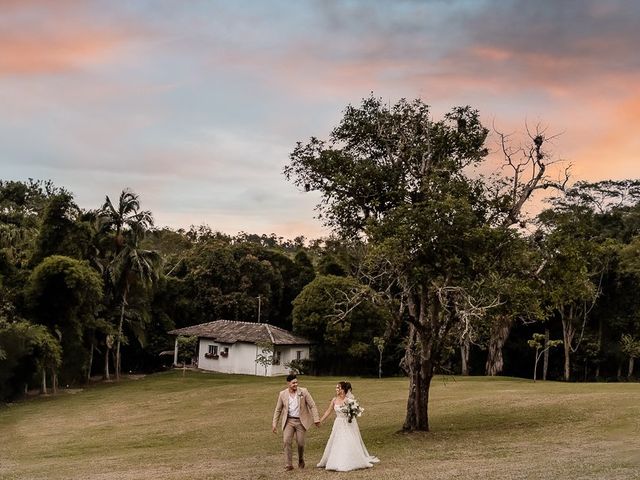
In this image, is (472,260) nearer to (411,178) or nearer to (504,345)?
(411,178)

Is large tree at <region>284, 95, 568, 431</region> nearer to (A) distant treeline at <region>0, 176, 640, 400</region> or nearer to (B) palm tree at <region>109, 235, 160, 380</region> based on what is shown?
(A) distant treeline at <region>0, 176, 640, 400</region>

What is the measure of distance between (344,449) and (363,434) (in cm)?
659

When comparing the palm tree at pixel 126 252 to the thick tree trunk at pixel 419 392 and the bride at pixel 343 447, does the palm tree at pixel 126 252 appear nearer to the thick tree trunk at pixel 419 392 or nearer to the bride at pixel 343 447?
the thick tree trunk at pixel 419 392

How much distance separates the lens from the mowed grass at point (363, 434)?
1447cm

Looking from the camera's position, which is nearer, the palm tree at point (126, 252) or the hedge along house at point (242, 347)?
the palm tree at point (126, 252)

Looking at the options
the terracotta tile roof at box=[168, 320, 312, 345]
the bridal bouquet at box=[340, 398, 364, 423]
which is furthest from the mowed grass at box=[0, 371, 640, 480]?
the terracotta tile roof at box=[168, 320, 312, 345]

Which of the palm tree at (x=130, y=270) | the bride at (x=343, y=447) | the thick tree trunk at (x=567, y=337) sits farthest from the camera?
the thick tree trunk at (x=567, y=337)

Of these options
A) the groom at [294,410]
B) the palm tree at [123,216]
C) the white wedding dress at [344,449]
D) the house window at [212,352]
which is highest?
the palm tree at [123,216]

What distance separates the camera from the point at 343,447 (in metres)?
14.7

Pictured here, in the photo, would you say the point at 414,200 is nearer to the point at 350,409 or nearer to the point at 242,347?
the point at 350,409

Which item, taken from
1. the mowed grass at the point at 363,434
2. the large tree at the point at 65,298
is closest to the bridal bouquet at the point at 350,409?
the mowed grass at the point at 363,434

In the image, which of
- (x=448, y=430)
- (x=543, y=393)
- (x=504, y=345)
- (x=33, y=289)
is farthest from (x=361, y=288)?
(x=504, y=345)

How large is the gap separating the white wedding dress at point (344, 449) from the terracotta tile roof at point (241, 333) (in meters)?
41.0

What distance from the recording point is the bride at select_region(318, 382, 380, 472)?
575 inches
